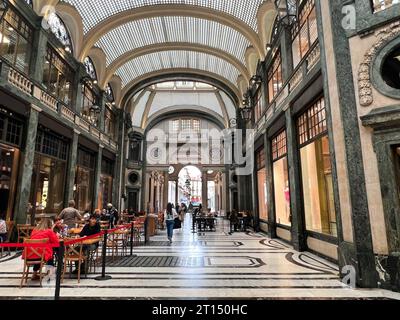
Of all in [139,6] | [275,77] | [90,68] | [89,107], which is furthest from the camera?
[90,68]

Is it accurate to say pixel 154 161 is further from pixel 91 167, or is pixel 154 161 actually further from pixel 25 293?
pixel 25 293

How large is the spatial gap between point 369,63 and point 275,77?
5.72 meters

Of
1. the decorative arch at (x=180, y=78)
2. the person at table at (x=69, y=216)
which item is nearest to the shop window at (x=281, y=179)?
the person at table at (x=69, y=216)

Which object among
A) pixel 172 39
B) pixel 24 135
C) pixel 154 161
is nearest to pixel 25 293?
pixel 24 135

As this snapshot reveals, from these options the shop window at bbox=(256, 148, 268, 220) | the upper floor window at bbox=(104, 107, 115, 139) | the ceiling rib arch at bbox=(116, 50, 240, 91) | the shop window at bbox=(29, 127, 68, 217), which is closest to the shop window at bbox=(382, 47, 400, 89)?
the shop window at bbox=(256, 148, 268, 220)

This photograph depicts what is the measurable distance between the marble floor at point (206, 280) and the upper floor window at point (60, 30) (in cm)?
808

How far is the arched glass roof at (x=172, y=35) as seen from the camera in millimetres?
11961

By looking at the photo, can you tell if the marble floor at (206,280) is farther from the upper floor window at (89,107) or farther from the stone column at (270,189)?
the upper floor window at (89,107)

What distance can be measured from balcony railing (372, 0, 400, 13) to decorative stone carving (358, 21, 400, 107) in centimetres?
41

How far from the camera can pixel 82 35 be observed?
10.7 m

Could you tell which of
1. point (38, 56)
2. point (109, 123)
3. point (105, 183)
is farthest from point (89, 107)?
point (105, 183)

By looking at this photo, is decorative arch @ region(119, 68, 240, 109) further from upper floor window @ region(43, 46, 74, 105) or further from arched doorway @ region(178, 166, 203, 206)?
arched doorway @ region(178, 166, 203, 206)

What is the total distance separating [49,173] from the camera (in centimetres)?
904

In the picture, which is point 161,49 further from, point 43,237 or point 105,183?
point 43,237
